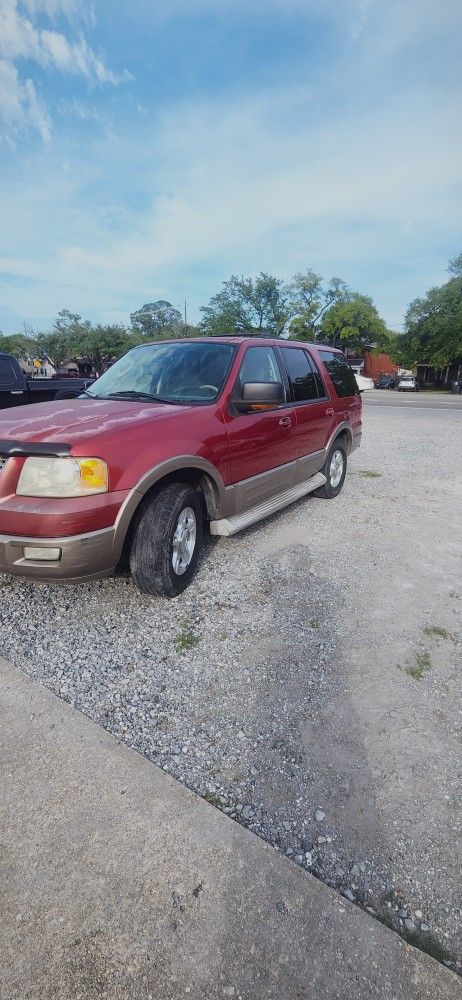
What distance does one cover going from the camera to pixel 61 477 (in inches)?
98.9

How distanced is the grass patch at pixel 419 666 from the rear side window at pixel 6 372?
7875mm

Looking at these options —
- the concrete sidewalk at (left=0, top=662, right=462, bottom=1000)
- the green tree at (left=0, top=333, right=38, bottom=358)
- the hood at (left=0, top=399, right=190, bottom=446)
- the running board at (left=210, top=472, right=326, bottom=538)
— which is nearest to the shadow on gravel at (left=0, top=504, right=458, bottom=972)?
the concrete sidewalk at (left=0, top=662, right=462, bottom=1000)

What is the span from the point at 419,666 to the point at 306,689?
2.26 ft

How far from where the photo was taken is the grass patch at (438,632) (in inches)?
114

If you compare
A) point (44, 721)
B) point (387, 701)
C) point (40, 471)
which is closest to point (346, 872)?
point (387, 701)

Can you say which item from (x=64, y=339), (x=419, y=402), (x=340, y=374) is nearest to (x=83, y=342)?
(x=64, y=339)

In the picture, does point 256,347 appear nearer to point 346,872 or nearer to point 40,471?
point 40,471

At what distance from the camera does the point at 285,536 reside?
4422 millimetres

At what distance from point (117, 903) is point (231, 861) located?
37cm

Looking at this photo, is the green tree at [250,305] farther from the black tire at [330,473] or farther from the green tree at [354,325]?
the black tire at [330,473]

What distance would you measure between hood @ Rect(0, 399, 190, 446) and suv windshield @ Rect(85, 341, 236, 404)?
25 centimetres

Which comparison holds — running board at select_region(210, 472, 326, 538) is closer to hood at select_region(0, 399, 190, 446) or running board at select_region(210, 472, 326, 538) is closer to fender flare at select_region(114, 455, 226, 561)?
fender flare at select_region(114, 455, 226, 561)

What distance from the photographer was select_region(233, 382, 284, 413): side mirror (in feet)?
11.1

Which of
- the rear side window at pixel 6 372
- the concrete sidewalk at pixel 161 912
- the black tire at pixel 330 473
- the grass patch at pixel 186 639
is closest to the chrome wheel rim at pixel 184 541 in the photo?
the grass patch at pixel 186 639
